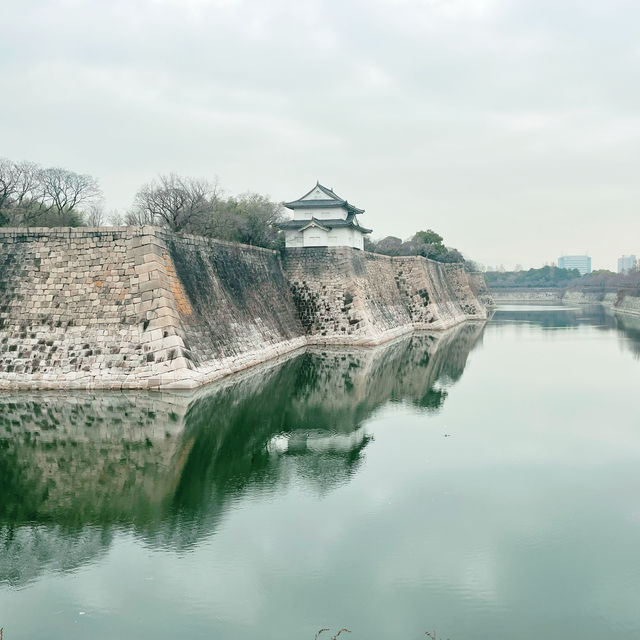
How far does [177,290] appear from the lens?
15.4 metres

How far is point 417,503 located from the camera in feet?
24.2

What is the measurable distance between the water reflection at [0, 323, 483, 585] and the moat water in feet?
0.14

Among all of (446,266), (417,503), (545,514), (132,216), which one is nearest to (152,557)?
(417,503)

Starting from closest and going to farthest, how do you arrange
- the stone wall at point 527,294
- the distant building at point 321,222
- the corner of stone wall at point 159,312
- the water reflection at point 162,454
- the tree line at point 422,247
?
the water reflection at point 162,454
the corner of stone wall at point 159,312
the distant building at point 321,222
the tree line at point 422,247
the stone wall at point 527,294

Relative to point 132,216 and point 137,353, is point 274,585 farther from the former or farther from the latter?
point 132,216

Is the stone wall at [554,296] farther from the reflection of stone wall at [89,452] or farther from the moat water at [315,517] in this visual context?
the reflection of stone wall at [89,452]

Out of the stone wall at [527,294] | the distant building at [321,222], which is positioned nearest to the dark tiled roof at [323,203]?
the distant building at [321,222]

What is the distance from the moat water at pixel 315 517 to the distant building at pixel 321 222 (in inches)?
560

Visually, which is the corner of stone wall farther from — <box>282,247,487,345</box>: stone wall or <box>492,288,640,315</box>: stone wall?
<box>492,288,640,315</box>: stone wall

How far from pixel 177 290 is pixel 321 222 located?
1291cm

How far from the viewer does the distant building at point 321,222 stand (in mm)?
27312

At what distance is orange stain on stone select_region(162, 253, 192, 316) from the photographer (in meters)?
15.1

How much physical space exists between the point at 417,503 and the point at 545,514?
4.61 ft

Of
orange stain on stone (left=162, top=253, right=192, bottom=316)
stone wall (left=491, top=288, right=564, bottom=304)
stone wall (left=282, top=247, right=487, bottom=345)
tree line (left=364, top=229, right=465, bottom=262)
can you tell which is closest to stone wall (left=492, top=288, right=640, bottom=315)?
stone wall (left=491, top=288, right=564, bottom=304)
